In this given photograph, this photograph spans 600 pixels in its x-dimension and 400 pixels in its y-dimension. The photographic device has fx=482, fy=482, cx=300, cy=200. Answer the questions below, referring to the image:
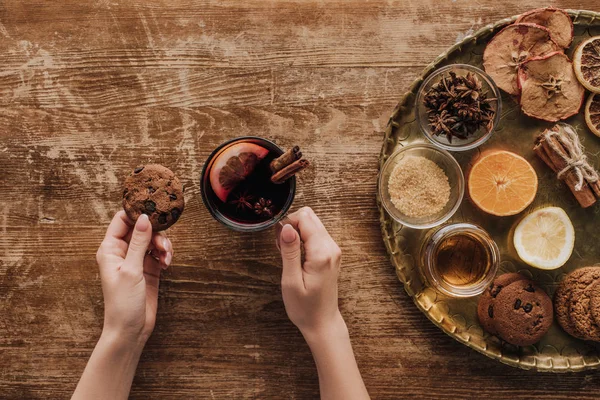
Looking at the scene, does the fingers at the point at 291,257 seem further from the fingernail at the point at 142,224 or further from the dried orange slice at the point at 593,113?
the dried orange slice at the point at 593,113

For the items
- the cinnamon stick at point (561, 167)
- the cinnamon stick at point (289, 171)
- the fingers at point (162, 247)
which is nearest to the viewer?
the cinnamon stick at point (289, 171)

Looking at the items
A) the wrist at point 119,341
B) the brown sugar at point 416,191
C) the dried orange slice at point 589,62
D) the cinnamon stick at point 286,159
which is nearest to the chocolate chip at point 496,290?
the brown sugar at point 416,191

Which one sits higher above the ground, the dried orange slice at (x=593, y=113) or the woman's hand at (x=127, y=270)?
the dried orange slice at (x=593, y=113)

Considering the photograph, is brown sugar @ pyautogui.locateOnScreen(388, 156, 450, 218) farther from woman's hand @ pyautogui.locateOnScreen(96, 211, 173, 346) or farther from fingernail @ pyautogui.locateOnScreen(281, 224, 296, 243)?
woman's hand @ pyautogui.locateOnScreen(96, 211, 173, 346)

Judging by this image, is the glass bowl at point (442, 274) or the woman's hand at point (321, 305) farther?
the glass bowl at point (442, 274)

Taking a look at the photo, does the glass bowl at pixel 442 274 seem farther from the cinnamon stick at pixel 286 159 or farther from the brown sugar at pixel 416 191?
the cinnamon stick at pixel 286 159

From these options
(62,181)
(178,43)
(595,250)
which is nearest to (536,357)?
(595,250)

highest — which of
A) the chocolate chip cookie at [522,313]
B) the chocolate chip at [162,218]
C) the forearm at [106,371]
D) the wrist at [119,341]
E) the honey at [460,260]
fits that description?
the chocolate chip at [162,218]

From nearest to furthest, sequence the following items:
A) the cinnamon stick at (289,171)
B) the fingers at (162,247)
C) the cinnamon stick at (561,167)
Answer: the cinnamon stick at (289,171) → the fingers at (162,247) → the cinnamon stick at (561,167)
